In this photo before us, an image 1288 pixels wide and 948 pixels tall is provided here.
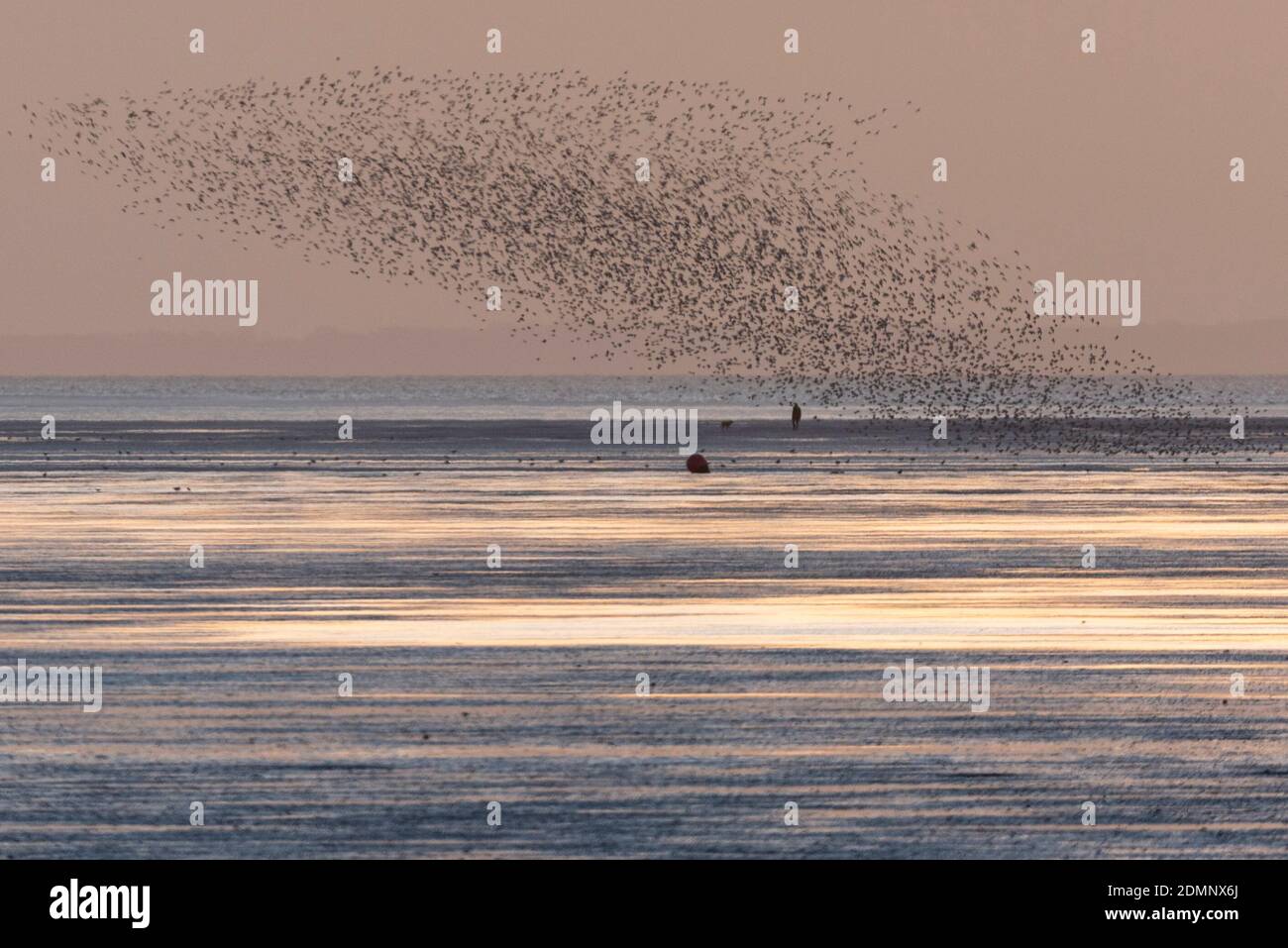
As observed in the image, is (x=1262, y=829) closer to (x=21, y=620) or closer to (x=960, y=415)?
(x=21, y=620)

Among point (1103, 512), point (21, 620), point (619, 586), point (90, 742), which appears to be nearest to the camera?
point (90, 742)

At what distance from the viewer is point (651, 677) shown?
21.1 m

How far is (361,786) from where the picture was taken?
15.7m

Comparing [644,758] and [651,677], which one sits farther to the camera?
[651,677]

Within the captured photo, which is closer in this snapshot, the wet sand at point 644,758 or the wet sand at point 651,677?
the wet sand at point 644,758

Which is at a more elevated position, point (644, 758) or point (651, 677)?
point (651, 677)

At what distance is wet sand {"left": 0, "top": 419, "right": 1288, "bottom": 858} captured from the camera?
14617 mm

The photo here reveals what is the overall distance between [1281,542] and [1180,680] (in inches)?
708

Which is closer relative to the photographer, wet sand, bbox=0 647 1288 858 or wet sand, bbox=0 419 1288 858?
wet sand, bbox=0 647 1288 858

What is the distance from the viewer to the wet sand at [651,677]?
575 inches

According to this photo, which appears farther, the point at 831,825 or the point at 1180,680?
the point at 1180,680
